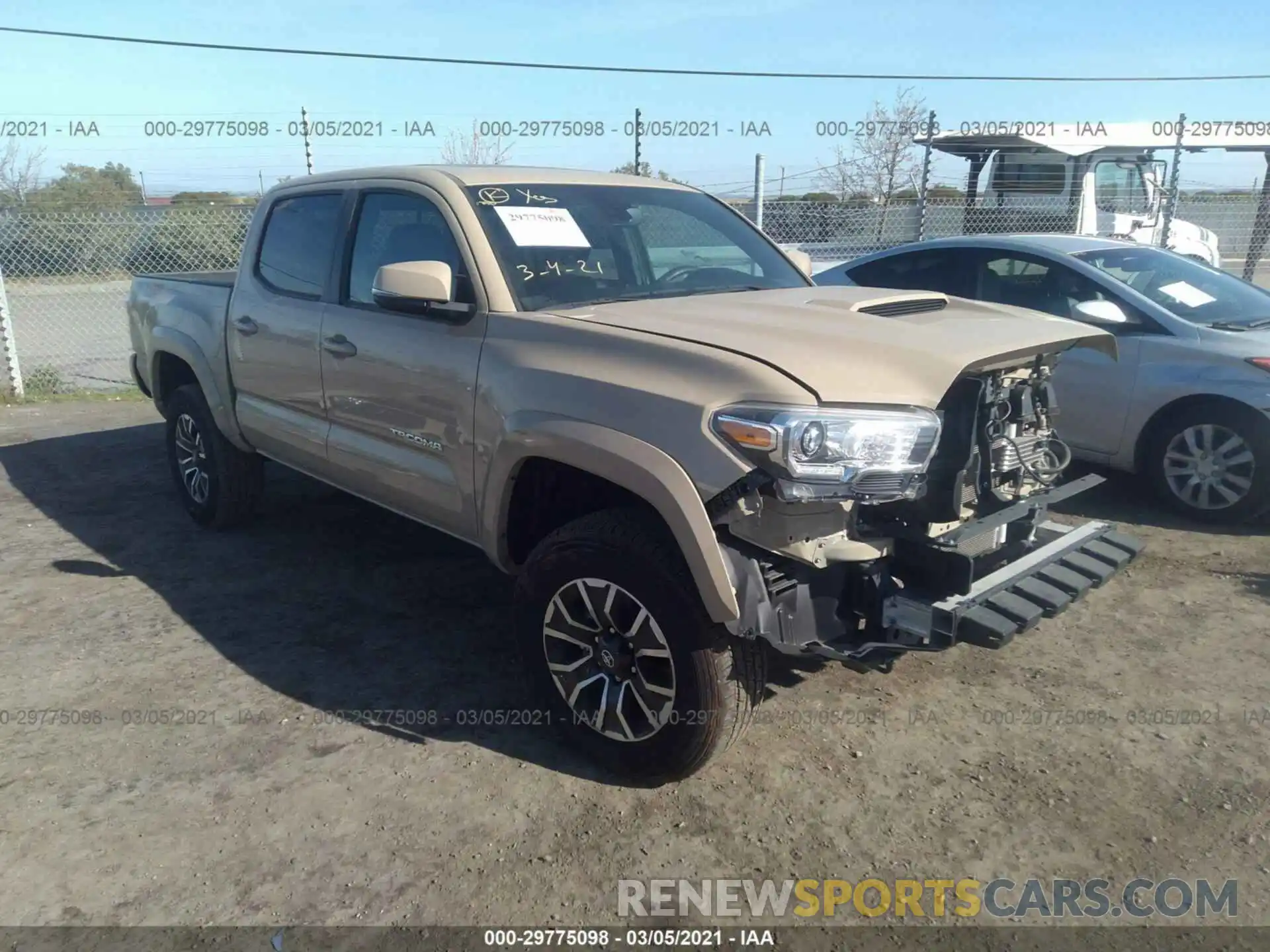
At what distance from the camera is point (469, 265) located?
12.1 feet

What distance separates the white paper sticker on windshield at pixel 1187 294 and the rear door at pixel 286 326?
4.84 metres

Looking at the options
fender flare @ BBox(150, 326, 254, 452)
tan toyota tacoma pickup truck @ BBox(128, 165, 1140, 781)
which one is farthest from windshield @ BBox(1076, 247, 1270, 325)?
fender flare @ BBox(150, 326, 254, 452)

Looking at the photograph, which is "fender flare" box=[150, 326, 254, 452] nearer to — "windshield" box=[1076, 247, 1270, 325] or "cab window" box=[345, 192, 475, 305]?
"cab window" box=[345, 192, 475, 305]

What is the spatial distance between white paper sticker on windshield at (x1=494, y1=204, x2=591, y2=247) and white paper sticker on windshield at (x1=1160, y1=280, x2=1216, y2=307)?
401 centimetres

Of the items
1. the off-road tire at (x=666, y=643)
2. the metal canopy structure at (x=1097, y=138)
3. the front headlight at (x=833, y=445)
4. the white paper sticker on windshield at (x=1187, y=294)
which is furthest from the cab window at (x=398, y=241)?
the metal canopy structure at (x=1097, y=138)

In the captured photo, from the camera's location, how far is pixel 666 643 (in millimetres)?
3027

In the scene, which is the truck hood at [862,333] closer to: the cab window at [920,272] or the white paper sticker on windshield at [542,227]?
the white paper sticker on windshield at [542,227]

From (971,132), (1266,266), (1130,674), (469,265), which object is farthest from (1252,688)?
(1266,266)

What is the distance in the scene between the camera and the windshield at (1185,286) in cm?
588

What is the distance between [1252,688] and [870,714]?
152 centimetres

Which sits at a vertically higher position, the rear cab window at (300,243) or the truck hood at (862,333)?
the rear cab window at (300,243)

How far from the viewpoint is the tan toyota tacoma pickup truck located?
9.22ft

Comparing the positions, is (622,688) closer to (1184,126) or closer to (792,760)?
(792,760)

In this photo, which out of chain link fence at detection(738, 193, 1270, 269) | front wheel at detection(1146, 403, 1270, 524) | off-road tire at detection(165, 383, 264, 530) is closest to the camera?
front wheel at detection(1146, 403, 1270, 524)
